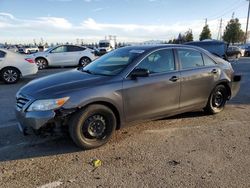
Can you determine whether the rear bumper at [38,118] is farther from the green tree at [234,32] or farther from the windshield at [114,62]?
the green tree at [234,32]

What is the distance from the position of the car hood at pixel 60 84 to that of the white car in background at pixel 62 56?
40.3ft

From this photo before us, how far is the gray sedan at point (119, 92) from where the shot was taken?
13.7 feet

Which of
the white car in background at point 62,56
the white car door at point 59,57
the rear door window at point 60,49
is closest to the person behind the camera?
the white car in background at point 62,56

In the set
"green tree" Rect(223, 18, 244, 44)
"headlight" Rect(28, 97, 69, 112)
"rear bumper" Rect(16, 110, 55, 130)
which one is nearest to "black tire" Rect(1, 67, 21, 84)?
"rear bumper" Rect(16, 110, 55, 130)

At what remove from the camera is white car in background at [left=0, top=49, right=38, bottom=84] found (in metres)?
10.9

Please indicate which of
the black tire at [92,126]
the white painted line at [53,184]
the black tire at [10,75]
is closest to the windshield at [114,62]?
the black tire at [92,126]

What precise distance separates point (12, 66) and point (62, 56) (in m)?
6.53

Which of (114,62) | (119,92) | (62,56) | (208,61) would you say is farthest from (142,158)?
(62,56)

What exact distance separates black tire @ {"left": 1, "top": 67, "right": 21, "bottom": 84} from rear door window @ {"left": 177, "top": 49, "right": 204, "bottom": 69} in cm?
765

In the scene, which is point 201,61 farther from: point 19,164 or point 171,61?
point 19,164

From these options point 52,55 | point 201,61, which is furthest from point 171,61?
point 52,55

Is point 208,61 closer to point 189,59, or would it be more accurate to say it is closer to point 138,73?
point 189,59

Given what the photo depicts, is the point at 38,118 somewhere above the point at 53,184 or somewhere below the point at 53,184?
above

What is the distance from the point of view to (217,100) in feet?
20.9
